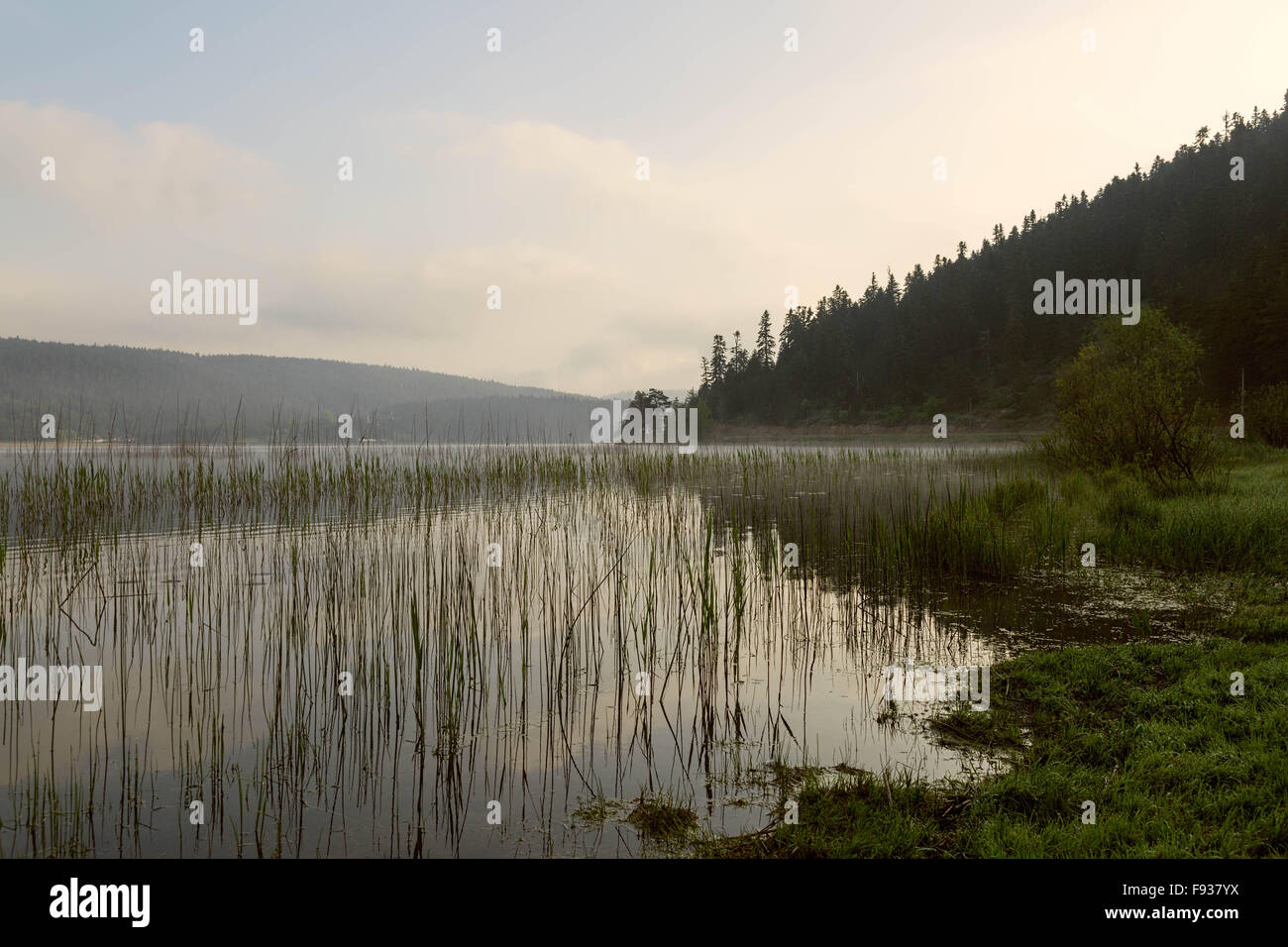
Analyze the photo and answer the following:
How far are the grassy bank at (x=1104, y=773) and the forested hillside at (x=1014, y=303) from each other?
7812 cm

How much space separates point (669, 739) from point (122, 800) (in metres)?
3.36

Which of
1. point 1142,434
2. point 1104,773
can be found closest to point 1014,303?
point 1142,434

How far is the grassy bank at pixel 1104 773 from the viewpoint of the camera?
11.1ft

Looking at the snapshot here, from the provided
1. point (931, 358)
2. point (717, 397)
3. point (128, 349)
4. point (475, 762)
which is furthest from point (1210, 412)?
point (128, 349)

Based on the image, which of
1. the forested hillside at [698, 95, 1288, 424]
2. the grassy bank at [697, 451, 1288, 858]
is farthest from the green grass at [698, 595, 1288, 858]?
the forested hillside at [698, 95, 1288, 424]

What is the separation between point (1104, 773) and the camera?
4.05 m

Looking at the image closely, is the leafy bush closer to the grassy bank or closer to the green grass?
the grassy bank

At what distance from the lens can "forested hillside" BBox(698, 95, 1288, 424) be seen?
80062 millimetres

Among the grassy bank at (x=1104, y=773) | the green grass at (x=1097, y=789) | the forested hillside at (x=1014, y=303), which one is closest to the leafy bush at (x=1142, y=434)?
the grassy bank at (x=1104, y=773)

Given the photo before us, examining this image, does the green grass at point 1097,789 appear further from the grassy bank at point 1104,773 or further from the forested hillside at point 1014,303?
the forested hillside at point 1014,303

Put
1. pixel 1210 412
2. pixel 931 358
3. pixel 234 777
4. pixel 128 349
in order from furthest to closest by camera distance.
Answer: pixel 128 349 → pixel 931 358 → pixel 1210 412 → pixel 234 777
